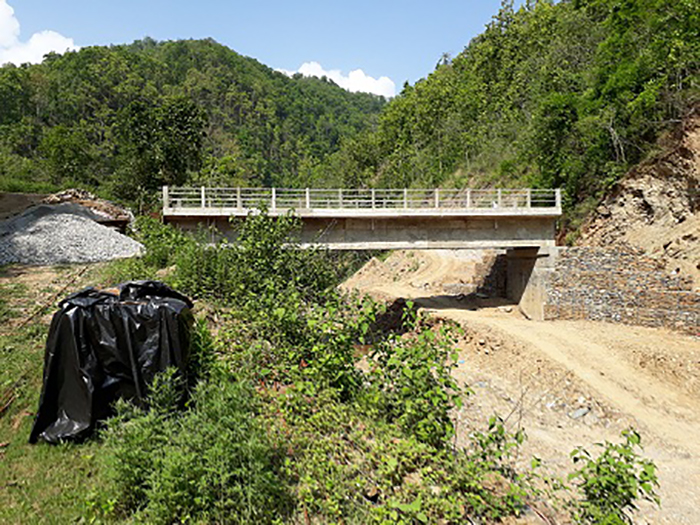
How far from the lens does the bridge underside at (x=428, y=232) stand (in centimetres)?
1586

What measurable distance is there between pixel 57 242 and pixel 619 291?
1837 centimetres

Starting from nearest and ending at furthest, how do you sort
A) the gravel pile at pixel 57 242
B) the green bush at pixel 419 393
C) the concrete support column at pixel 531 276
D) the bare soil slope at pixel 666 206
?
the green bush at pixel 419 393, the gravel pile at pixel 57 242, the bare soil slope at pixel 666 206, the concrete support column at pixel 531 276

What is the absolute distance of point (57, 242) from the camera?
13.2 metres

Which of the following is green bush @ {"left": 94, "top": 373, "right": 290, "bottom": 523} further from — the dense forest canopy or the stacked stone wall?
the dense forest canopy

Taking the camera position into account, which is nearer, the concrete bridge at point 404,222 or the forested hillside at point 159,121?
the concrete bridge at point 404,222

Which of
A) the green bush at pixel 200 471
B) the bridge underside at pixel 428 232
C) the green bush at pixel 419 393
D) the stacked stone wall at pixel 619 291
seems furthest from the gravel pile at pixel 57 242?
the stacked stone wall at pixel 619 291

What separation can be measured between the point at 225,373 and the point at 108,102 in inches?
2964

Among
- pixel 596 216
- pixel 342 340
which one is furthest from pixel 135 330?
pixel 596 216

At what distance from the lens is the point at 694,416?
32.0 feet

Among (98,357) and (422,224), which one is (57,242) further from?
(422,224)

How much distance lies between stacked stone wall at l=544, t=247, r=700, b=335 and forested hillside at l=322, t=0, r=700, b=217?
418 centimetres

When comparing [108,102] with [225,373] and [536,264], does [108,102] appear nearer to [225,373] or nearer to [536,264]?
[536,264]

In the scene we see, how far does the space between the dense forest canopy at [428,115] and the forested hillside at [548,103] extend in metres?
0.08

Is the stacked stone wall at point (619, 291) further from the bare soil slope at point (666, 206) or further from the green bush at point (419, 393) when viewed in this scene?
the green bush at point (419, 393)
